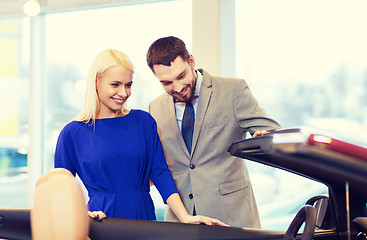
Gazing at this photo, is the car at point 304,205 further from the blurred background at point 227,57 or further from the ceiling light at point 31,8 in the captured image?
the ceiling light at point 31,8

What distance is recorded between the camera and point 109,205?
1759 millimetres

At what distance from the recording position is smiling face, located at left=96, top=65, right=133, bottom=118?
1.80 m

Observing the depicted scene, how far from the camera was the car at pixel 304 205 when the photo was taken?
22.9 inches

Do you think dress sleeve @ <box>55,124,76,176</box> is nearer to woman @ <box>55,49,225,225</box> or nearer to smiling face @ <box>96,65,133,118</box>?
woman @ <box>55,49,225,225</box>

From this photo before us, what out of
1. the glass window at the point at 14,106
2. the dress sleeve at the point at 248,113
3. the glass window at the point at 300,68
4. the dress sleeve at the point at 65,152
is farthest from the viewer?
the glass window at the point at 14,106

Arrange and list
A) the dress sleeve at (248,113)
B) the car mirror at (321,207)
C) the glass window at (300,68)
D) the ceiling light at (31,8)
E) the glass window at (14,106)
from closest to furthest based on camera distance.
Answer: the car mirror at (321,207) < the dress sleeve at (248,113) < the glass window at (300,68) < the ceiling light at (31,8) < the glass window at (14,106)

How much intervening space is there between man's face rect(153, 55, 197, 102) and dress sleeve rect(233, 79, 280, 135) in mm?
257

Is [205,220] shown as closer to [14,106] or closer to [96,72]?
[96,72]

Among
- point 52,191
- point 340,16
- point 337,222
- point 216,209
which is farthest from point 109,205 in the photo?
point 340,16

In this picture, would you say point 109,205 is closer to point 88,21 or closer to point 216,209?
point 216,209

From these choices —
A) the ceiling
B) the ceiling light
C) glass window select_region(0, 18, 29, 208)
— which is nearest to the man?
the ceiling

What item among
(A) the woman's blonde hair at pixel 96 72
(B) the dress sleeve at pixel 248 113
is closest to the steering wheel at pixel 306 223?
(B) the dress sleeve at pixel 248 113

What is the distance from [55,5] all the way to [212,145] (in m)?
2.89

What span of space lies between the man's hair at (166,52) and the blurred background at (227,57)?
5.48 ft
